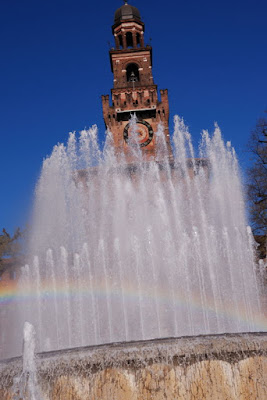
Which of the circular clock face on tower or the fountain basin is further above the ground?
the circular clock face on tower

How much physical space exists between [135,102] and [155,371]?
97.0 feet

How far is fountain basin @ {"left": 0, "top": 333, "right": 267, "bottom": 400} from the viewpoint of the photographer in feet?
21.8

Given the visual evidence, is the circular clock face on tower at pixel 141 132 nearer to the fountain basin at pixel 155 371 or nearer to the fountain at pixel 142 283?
the fountain at pixel 142 283

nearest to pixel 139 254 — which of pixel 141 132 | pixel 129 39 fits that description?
pixel 141 132

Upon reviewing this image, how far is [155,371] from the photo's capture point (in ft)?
22.3

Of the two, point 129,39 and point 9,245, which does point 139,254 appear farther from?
point 129,39

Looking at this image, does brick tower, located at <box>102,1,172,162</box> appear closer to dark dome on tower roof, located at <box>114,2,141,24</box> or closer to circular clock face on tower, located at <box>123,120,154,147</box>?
circular clock face on tower, located at <box>123,120,154,147</box>

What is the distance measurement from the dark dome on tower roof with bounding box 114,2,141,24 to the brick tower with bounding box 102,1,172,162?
2.26 metres

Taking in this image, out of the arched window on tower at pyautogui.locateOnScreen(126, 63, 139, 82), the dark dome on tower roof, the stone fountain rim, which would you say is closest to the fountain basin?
the stone fountain rim

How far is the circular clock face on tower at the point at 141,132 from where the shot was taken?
33.2 m

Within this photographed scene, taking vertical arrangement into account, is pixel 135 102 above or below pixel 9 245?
above

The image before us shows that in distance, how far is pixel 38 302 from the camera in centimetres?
1638

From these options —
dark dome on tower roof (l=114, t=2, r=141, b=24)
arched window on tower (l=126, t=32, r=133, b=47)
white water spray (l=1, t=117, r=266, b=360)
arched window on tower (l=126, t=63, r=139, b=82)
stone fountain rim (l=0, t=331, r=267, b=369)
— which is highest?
dark dome on tower roof (l=114, t=2, r=141, b=24)

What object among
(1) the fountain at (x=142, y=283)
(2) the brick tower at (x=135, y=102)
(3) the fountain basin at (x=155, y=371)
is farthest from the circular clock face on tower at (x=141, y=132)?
(3) the fountain basin at (x=155, y=371)
